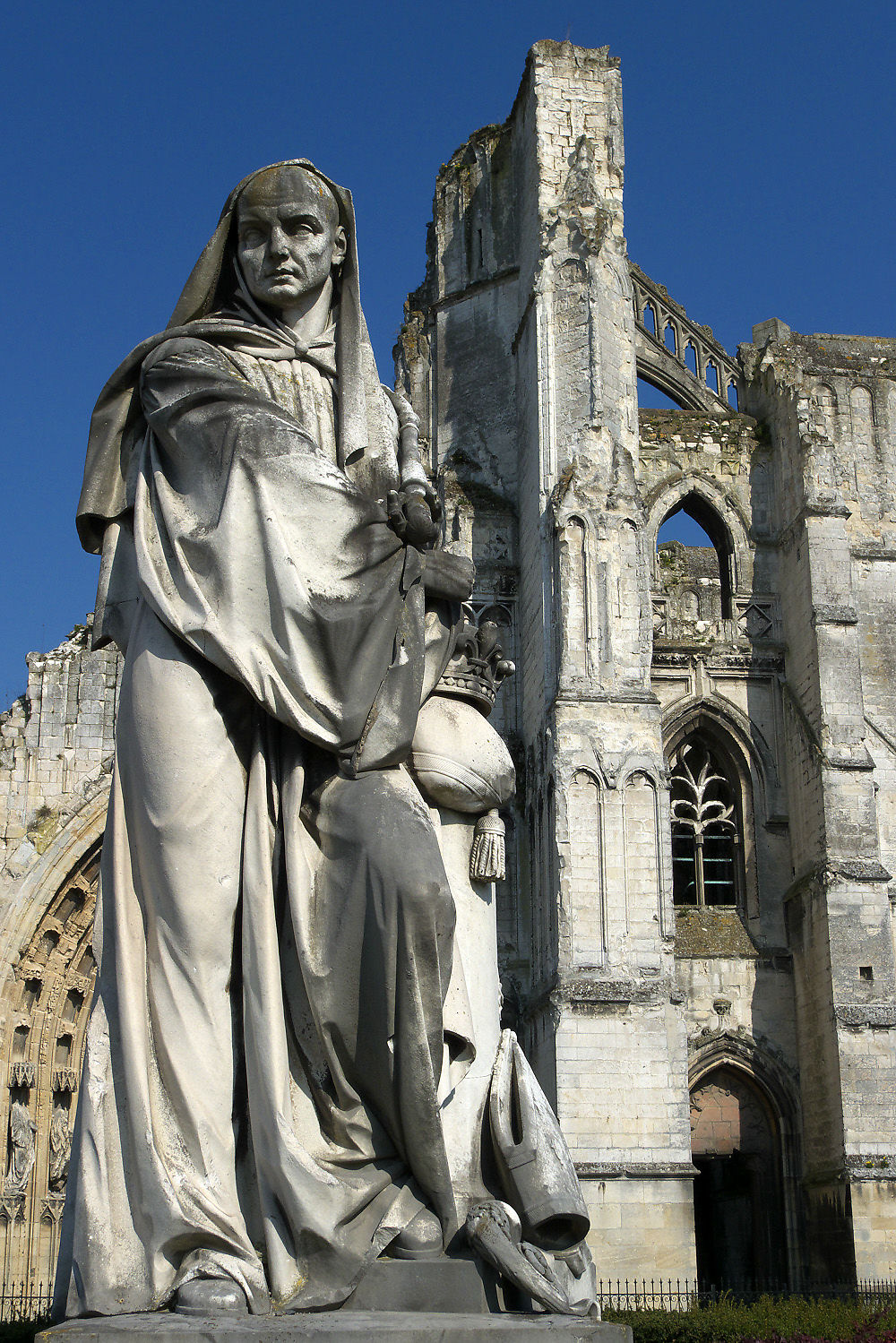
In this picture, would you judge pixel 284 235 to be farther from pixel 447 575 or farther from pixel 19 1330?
pixel 19 1330

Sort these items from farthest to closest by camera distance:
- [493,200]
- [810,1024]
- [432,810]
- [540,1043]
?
1. [493,200]
2. [810,1024]
3. [540,1043]
4. [432,810]

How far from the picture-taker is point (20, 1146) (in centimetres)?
1588

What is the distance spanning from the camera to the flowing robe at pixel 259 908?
256 centimetres

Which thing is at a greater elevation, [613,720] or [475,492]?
[475,492]

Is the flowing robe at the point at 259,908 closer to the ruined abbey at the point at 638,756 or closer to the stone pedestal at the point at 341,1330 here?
the stone pedestal at the point at 341,1330

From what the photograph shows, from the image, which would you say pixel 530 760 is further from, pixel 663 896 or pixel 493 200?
pixel 493 200

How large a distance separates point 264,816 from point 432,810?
432 mm

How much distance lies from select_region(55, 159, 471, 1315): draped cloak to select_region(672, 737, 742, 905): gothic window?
1990 cm

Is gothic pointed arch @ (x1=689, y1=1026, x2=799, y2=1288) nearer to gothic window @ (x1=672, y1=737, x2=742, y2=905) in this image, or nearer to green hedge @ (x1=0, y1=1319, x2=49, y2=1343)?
gothic window @ (x1=672, y1=737, x2=742, y2=905)

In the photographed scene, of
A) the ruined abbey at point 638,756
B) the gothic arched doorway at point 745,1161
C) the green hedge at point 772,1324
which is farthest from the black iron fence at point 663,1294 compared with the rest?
the green hedge at point 772,1324

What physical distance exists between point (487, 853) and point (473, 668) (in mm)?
387

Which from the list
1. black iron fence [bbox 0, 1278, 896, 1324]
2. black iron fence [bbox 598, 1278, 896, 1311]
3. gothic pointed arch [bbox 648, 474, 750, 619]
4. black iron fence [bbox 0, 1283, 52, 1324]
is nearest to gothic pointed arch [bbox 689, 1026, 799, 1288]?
black iron fence [bbox 0, 1278, 896, 1324]

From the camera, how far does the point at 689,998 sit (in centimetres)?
2127

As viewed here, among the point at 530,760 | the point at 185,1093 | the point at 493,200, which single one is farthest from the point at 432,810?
the point at 493,200
